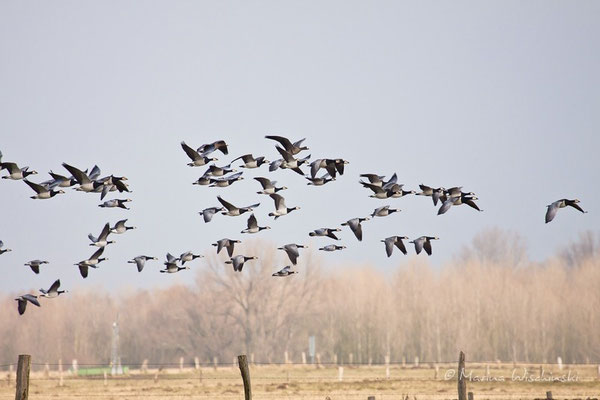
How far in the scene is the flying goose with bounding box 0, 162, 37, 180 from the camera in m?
24.0

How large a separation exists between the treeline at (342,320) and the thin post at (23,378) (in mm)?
63839

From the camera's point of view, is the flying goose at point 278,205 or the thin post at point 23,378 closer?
the thin post at point 23,378

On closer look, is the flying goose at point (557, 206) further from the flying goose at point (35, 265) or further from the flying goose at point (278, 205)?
the flying goose at point (35, 265)

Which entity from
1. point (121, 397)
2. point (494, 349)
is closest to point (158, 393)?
point (121, 397)

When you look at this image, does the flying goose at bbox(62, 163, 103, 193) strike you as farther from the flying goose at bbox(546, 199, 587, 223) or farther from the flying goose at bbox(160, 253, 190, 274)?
the flying goose at bbox(546, 199, 587, 223)

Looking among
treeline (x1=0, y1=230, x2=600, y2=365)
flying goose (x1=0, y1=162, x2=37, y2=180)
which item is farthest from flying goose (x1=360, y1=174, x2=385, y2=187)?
treeline (x1=0, y1=230, x2=600, y2=365)

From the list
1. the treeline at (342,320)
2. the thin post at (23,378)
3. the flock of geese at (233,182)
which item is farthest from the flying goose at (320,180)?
the treeline at (342,320)

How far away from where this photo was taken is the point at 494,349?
265 ft

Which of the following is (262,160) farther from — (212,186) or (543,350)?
(543,350)

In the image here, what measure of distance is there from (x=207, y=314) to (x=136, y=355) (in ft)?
30.5

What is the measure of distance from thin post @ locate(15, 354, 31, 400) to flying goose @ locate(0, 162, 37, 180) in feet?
20.0

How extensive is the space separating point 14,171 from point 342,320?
67.2 metres

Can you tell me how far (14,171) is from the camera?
24.3 meters

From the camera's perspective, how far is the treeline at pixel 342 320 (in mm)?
81500
